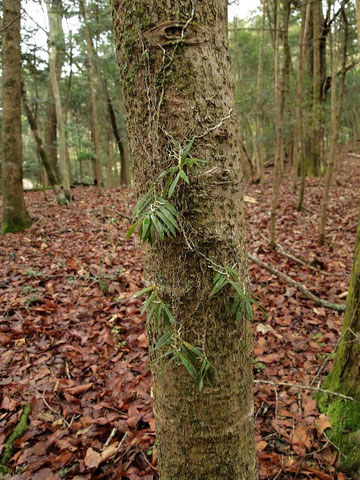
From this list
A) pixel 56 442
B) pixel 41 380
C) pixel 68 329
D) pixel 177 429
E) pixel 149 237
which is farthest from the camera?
pixel 68 329

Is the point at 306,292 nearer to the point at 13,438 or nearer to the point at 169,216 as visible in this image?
the point at 13,438

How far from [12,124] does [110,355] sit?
574 cm

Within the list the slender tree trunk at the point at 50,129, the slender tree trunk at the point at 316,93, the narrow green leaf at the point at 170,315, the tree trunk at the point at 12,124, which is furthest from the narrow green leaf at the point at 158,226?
the slender tree trunk at the point at 50,129

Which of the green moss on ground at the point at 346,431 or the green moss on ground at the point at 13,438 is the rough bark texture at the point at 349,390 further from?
the green moss on ground at the point at 13,438

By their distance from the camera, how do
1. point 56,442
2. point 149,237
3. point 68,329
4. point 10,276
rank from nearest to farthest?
point 149,237, point 56,442, point 68,329, point 10,276

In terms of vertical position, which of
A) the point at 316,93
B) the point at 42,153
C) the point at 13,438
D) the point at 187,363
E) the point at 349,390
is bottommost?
the point at 13,438

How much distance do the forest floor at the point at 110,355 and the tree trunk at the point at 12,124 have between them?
0.63 meters

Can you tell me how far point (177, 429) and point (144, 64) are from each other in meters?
1.37

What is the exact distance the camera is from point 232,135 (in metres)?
1.12

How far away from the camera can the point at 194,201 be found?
3.50ft

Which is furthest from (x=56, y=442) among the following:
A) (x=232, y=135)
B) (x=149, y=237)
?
(x=232, y=135)

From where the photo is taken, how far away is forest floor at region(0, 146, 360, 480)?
91.8 inches

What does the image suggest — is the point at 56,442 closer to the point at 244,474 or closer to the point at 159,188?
the point at 244,474

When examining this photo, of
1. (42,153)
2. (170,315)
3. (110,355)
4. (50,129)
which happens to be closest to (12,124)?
(42,153)
